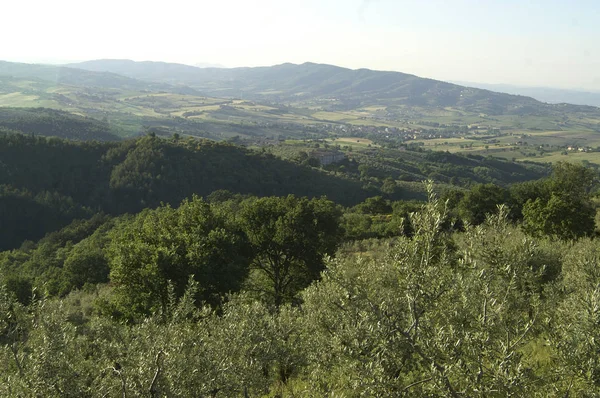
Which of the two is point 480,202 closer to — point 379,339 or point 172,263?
point 172,263

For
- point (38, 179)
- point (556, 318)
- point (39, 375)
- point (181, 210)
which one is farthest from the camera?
point (38, 179)

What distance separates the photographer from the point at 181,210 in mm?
25422

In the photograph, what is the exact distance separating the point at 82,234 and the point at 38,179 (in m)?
25.7

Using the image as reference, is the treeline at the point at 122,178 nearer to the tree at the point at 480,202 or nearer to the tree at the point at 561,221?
the tree at the point at 480,202

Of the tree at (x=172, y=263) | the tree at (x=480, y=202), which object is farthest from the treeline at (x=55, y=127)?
the tree at (x=172, y=263)

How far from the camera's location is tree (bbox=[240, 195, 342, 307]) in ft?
85.4

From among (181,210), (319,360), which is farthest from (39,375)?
(181,210)

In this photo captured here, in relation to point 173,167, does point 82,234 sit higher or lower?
lower

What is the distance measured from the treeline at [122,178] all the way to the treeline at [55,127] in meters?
59.3

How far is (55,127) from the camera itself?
506 ft

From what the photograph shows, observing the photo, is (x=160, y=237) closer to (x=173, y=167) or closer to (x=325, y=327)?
(x=325, y=327)

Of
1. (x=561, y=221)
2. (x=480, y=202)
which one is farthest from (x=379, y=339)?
(x=480, y=202)

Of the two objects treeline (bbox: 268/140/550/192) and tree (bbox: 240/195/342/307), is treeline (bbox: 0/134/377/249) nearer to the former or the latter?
treeline (bbox: 268/140/550/192)

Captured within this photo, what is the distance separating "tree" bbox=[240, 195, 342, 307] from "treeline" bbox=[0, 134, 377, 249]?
63581 millimetres
